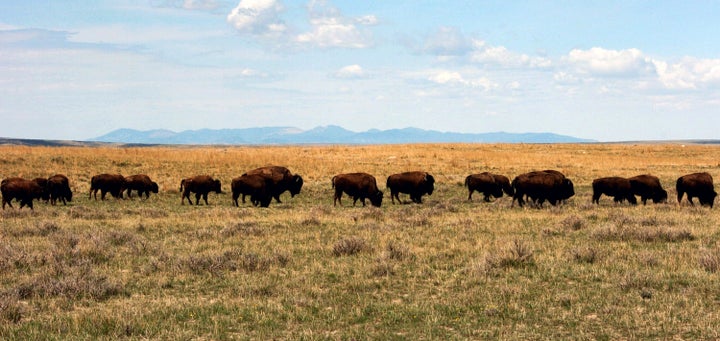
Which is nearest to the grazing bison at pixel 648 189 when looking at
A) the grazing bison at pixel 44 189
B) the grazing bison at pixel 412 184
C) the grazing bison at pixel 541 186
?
the grazing bison at pixel 541 186

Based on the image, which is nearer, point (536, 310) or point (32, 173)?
point (536, 310)

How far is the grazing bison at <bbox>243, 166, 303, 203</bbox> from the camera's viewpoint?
85.6 ft

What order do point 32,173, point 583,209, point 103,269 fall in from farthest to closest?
point 32,173
point 583,209
point 103,269

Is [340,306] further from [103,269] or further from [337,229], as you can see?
[337,229]

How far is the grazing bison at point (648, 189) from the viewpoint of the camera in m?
23.3

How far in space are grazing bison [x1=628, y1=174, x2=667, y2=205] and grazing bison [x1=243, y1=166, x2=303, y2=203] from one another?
1400 centimetres

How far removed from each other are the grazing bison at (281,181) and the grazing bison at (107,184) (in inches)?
220

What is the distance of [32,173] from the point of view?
1309 inches

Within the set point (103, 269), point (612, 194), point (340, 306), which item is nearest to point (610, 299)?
point (340, 306)

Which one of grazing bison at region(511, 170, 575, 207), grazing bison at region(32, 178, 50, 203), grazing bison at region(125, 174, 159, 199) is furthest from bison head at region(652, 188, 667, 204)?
grazing bison at region(32, 178, 50, 203)

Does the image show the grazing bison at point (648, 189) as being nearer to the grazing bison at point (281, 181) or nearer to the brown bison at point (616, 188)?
the brown bison at point (616, 188)

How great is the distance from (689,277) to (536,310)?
127 inches

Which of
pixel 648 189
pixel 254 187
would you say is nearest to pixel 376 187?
pixel 254 187

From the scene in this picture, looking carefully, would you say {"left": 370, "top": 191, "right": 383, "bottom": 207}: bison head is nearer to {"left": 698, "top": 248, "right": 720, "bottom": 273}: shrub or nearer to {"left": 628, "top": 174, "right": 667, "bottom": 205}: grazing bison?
{"left": 628, "top": 174, "right": 667, "bottom": 205}: grazing bison
